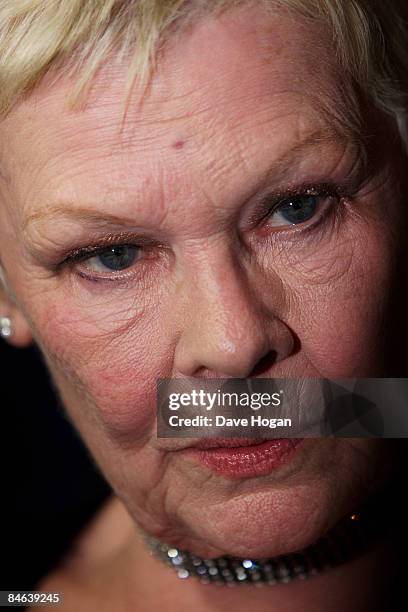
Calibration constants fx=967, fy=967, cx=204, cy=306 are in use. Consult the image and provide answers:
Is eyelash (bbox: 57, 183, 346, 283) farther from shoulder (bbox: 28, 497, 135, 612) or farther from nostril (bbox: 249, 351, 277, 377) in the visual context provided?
shoulder (bbox: 28, 497, 135, 612)

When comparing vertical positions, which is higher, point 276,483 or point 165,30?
point 165,30

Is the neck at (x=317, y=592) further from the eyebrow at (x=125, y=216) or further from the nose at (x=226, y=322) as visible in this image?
the eyebrow at (x=125, y=216)

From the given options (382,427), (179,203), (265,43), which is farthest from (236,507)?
(265,43)

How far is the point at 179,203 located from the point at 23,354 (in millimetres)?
723

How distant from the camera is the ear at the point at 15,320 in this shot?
37.0 inches

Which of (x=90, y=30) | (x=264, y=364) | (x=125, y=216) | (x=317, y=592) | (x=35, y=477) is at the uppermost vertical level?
(x=90, y=30)

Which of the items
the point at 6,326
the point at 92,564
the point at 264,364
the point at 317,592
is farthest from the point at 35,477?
the point at 264,364

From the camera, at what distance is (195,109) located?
2.27 ft

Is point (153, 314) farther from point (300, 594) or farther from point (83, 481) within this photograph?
point (83, 481)

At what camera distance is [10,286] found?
0.89 meters

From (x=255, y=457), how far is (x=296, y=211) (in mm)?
203

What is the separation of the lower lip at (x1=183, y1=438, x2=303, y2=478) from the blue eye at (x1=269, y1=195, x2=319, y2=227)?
0.58 ft

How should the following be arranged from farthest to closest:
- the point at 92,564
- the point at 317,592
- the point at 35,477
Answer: the point at 35,477, the point at 92,564, the point at 317,592

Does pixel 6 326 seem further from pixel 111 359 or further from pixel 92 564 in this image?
pixel 92 564
